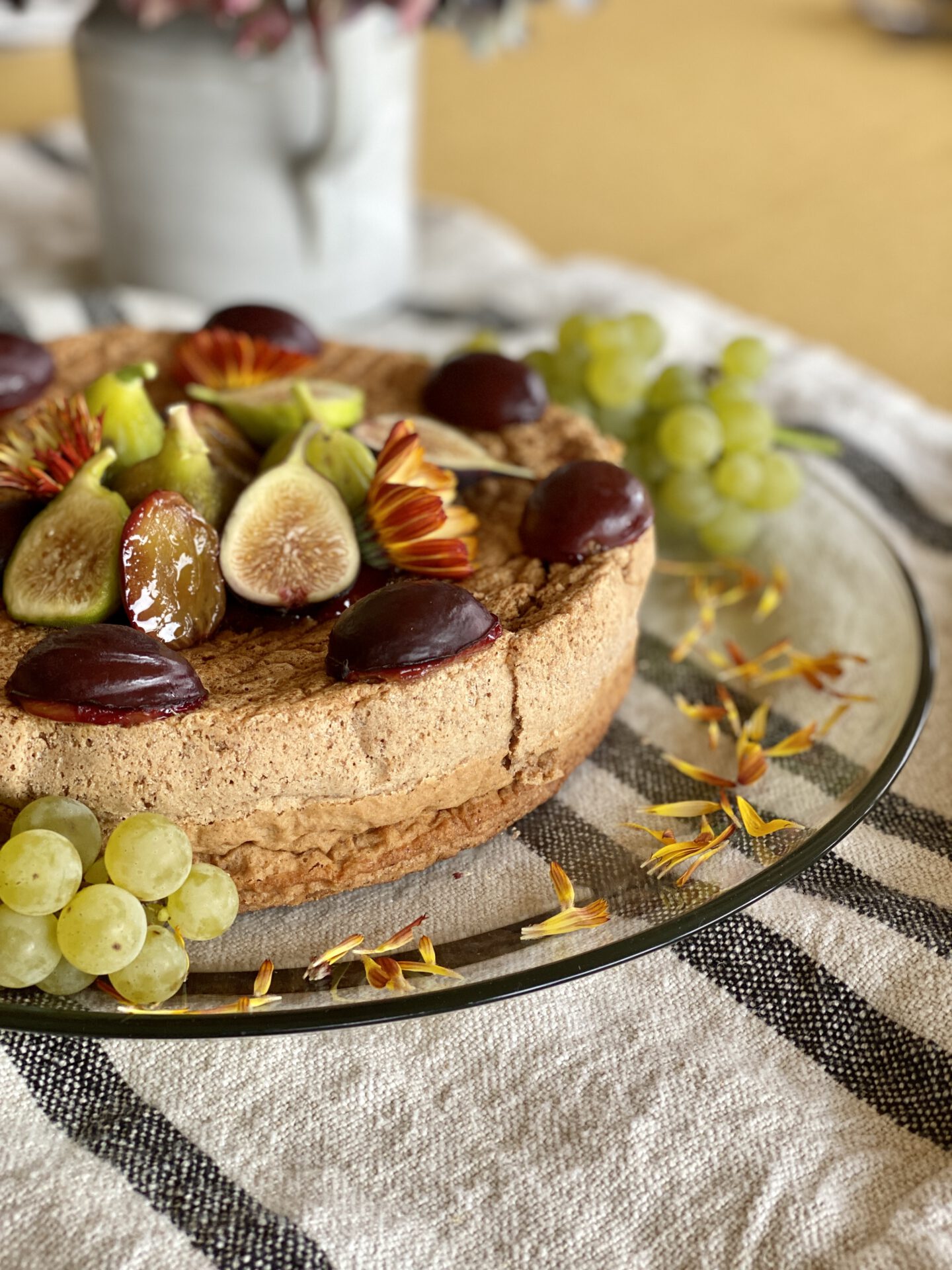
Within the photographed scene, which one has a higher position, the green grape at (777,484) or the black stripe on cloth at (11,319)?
the green grape at (777,484)

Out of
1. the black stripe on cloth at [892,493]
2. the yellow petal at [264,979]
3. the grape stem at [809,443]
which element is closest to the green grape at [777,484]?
the grape stem at [809,443]

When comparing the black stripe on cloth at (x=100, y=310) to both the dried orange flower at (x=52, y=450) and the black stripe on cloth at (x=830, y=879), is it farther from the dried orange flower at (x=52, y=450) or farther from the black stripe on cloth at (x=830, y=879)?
the black stripe on cloth at (x=830, y=879)

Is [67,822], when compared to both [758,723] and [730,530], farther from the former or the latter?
[730,530]

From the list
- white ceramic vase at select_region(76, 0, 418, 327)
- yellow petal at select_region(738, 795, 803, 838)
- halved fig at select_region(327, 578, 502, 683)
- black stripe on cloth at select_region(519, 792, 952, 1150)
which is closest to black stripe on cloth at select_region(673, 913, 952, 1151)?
black stripe on cloth at select_region(519, 792, 952, 1150)

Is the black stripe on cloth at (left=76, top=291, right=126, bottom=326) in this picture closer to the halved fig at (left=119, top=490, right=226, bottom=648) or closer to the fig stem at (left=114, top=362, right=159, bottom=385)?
the fig stem at (left=114, top=362, right=159, bottom=385)

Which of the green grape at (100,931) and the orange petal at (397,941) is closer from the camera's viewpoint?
the green grape at (100,931)

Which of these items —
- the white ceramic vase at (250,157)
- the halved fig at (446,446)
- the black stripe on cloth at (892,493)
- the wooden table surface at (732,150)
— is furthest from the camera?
the wooden table surface at (732,150)

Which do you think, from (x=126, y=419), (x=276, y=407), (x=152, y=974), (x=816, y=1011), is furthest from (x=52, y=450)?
(x=816, y=1011)
